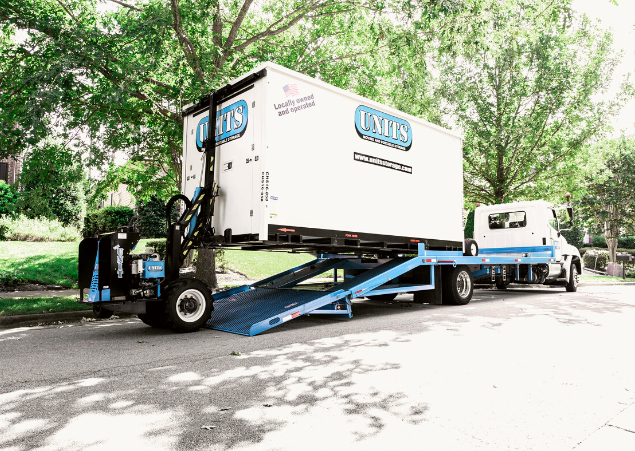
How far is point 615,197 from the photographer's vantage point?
28922 millimetres

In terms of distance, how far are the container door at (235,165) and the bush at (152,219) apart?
16.1 m

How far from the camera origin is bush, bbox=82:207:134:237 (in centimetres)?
2067

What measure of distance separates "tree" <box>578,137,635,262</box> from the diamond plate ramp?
25974mm

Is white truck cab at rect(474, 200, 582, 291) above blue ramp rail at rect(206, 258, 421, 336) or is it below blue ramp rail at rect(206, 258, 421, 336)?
above

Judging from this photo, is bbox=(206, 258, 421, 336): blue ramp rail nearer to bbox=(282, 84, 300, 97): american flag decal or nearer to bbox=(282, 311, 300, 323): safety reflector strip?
bbox=(282, 311, 300, 323): safety reflector strip

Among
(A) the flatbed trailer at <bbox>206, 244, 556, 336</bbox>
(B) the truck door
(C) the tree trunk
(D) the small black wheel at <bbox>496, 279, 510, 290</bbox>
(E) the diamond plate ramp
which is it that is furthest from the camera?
(B) the truck door

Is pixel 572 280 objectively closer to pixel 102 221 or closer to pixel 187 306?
pixel 187 306

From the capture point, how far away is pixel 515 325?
24.8ft

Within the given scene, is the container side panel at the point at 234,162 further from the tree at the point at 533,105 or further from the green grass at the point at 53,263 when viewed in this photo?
the tree at the point at 533,105

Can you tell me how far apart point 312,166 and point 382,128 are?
2082 mm

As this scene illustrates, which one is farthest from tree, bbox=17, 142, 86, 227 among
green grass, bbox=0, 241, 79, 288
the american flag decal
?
the american flag decal

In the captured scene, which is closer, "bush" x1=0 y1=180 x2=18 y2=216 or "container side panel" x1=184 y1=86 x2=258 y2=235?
"container side panel" x1=184 y1=86 x2=258 y2=235

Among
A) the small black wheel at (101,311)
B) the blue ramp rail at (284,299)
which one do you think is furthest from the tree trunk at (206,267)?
the small black wheel at (101,311)

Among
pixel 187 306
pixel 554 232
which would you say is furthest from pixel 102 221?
pixel 554 232
